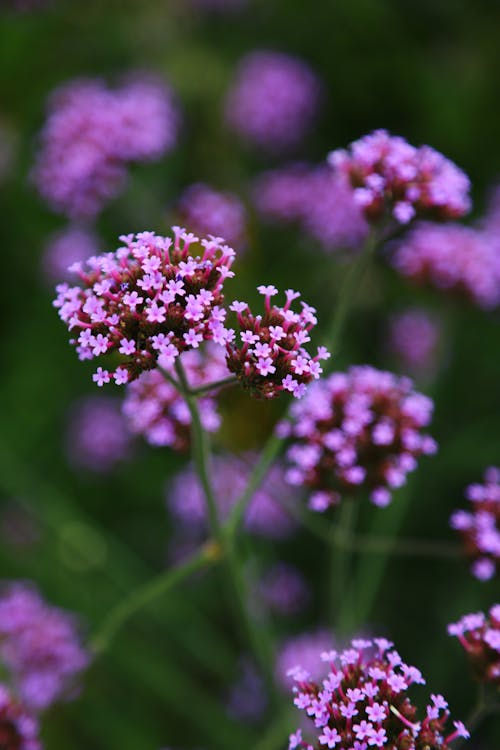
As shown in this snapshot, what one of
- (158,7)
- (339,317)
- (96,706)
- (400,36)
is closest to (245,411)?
(339,317)

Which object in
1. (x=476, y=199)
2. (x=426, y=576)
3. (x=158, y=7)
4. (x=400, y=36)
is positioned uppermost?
(x=158, y=7)

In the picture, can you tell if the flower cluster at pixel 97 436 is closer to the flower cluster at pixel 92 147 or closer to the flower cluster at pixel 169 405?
the flower cluster at pixel 92 147

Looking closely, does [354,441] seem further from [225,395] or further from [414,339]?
[414,339]

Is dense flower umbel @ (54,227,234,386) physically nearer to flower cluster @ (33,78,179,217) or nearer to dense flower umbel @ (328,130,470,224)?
dense flower umbel @ (328,130,470,224)

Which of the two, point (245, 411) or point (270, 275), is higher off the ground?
point (270, 275)

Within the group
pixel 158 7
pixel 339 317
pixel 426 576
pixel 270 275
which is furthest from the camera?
pixel 158 7

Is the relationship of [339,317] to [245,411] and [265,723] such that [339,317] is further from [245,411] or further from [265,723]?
[265,723]
